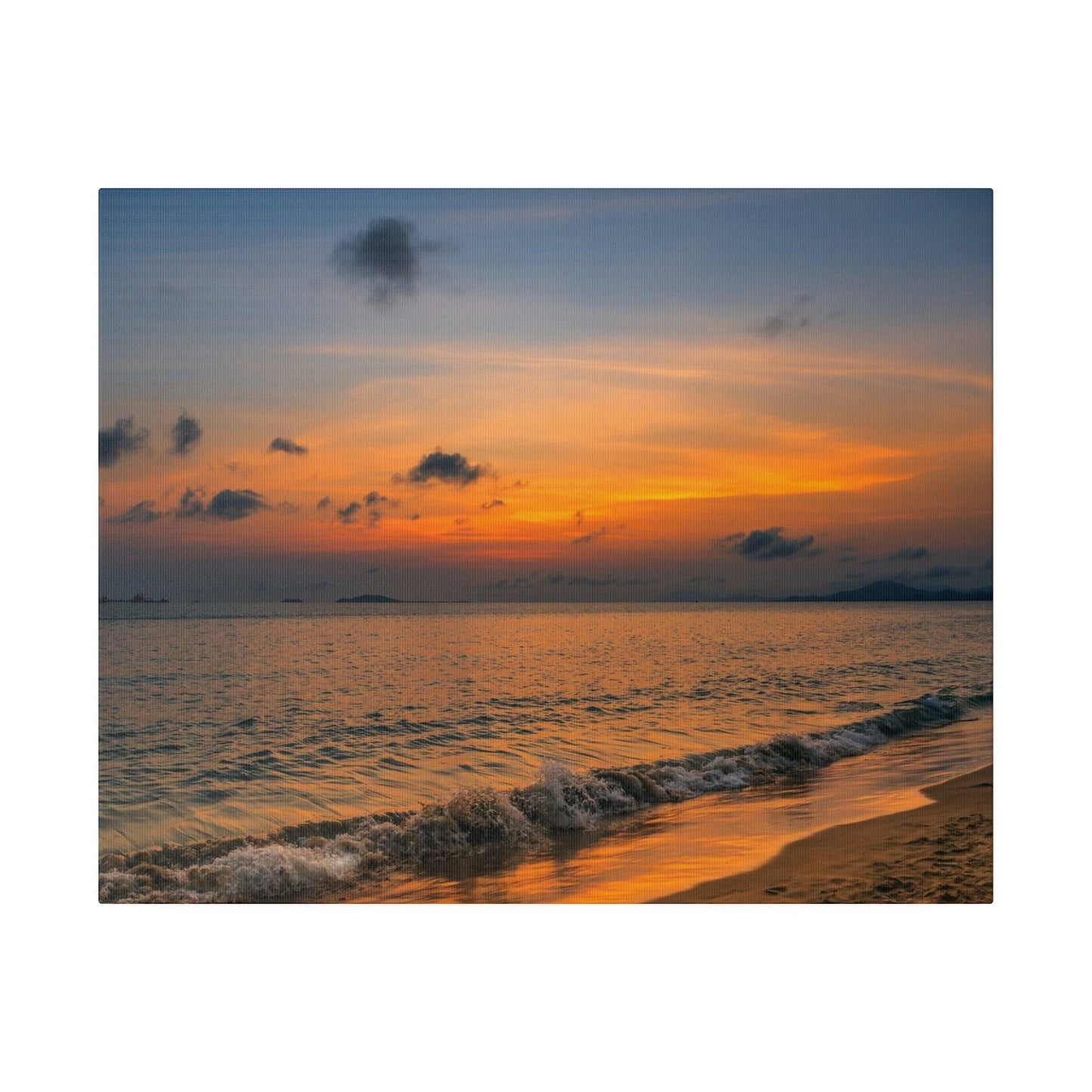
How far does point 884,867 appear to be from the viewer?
5.28 m

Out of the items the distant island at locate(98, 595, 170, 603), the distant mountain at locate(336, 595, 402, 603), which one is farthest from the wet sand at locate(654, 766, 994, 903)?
the distant island at locate(98, 595, 170, 603)

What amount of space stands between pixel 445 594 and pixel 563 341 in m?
2.00

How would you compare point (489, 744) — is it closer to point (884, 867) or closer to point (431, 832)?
point (431, 832)

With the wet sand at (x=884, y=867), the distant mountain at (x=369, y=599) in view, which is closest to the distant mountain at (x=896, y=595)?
the wet sand at (x=884, y=867)

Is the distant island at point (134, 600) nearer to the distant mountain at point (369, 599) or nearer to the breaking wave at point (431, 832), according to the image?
the distant mountain at point (369, 599)

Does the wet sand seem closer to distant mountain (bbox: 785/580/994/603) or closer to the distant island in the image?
distant mountain (bbox: 785/580/994/603)

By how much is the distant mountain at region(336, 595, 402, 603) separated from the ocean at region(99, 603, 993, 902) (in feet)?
0.65

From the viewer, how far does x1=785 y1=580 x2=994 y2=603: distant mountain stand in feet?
18.8

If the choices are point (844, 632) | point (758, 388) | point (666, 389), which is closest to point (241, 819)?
point (666, 389)

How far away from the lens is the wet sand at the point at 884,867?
5.05m


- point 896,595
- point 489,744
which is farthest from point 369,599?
point 896,595

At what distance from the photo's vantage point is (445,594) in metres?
6.45
